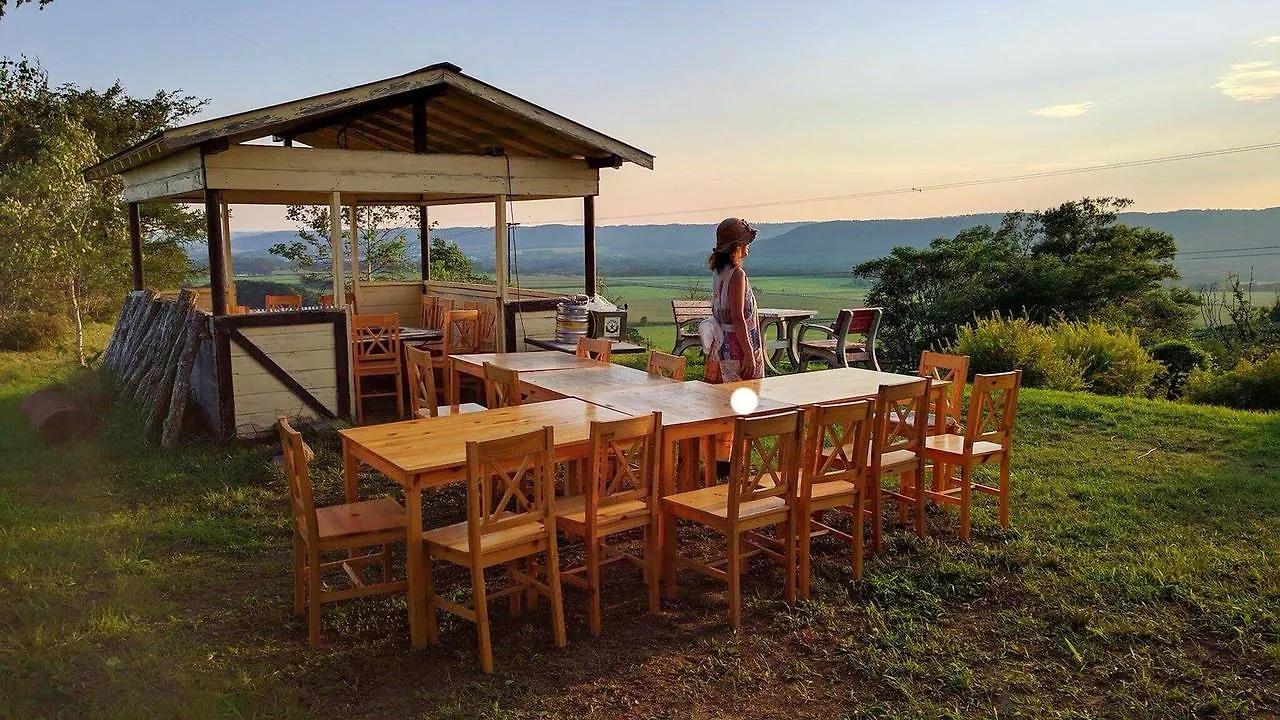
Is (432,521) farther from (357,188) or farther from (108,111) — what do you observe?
(108,111)

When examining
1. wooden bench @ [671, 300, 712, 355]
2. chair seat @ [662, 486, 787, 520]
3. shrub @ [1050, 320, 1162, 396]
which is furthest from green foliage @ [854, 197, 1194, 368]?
chair seat @ [662, 486, 787, 520]

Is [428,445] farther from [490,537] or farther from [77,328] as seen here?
[77,328]

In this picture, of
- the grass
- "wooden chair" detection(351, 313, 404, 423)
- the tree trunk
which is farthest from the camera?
the tree trunk

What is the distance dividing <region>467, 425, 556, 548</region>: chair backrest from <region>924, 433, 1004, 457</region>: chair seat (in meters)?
2.54

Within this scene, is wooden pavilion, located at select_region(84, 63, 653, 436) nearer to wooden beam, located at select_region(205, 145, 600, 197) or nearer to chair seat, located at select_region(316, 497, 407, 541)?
wooden beam, located at select_region(205, 145, 600, 197)

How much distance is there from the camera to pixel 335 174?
8.20 meters

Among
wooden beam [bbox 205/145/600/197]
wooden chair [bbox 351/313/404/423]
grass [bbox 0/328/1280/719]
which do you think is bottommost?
grass [bbox 0/328/1280/719]

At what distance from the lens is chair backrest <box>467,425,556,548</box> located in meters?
3.61

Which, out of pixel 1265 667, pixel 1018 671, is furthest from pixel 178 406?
pixel 1265 667

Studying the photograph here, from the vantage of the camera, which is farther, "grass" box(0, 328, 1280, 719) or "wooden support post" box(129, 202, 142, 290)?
"wooden support post" box(129, 202, 142, 290)

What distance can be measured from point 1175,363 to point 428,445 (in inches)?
480

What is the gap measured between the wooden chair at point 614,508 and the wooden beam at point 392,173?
4910 mm

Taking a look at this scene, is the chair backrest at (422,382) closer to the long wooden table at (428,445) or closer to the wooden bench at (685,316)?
the long wooden table at (428,445)

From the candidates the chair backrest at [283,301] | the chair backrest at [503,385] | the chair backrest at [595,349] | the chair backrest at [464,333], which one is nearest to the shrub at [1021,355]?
the chair backrest at [595,349]
